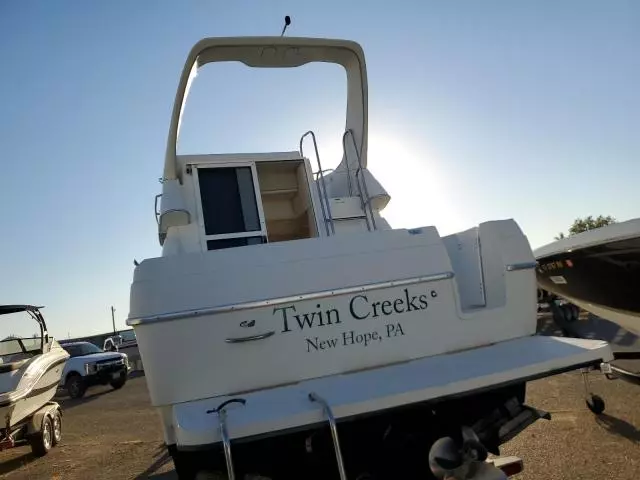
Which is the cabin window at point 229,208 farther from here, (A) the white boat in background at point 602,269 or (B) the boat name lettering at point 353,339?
(A) the white boat in background at point 602,269

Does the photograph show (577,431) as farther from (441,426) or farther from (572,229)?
(572,229)

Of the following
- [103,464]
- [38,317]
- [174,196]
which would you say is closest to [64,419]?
[38,317]

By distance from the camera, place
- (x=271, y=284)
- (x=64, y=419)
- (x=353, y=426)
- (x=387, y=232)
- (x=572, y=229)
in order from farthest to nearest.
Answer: (x=572, y=229) → (x=64, y=419) → (x=387, y=232) → (x=271, y=284) → (x=353, y=426)

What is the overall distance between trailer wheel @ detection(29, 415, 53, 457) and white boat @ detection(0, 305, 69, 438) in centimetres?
29

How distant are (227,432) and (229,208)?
2029 millimetres

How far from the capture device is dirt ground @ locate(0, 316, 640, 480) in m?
3.99

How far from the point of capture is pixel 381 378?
7.93 ft

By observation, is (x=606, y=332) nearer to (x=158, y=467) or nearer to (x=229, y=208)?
(x=229, y=208)

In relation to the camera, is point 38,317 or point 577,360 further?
point 38,317

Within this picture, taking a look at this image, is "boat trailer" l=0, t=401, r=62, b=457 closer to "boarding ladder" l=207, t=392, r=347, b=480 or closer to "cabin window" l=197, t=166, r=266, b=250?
"cabin window" l=197, t=166, r=266, b=250

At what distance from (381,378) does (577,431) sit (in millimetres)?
3524

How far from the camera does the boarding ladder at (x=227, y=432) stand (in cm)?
183

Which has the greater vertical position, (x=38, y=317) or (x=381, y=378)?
(x=38, y=317)

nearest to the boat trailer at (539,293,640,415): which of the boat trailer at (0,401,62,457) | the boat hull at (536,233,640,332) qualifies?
the boat hull at (536,233,640,332)
